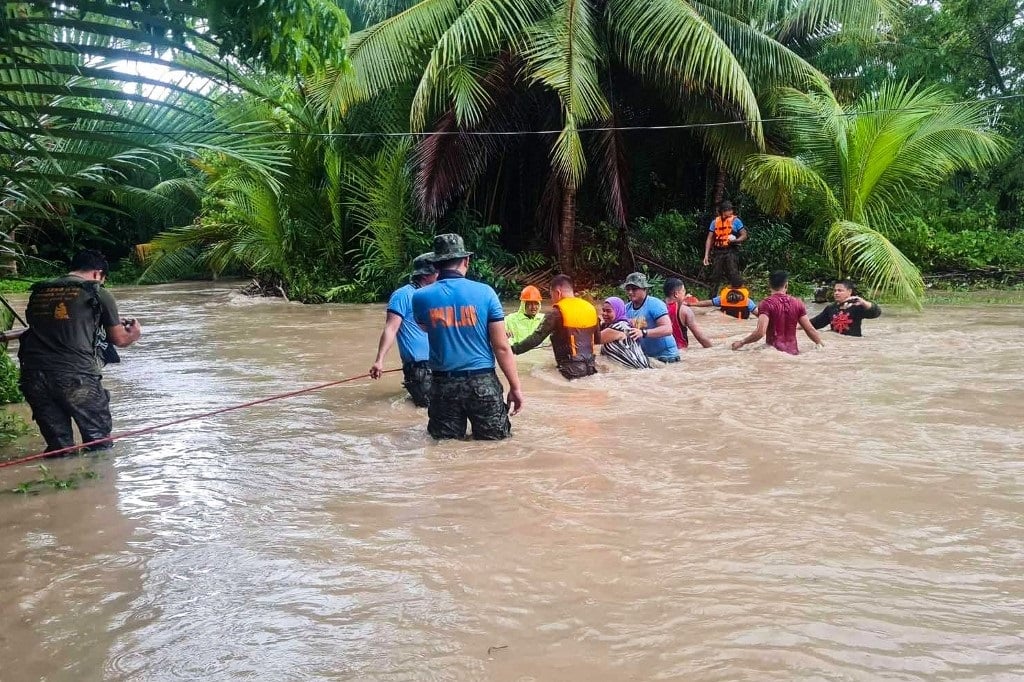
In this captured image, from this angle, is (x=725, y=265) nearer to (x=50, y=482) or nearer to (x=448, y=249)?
(x=448, y=249)

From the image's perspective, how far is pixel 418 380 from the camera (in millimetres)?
7961

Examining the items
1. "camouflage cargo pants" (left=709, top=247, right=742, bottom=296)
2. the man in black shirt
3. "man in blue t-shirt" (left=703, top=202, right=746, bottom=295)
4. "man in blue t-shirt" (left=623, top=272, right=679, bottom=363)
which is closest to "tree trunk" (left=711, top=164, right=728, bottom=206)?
"man in blue t-shirt" (left=703, top=202, right=746, bottom=295)

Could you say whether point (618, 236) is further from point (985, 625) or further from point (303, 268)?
point (985, 625)

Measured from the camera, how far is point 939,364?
962cm

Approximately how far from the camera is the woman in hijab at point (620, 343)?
923 cm

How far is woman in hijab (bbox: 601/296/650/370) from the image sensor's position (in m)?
9.23

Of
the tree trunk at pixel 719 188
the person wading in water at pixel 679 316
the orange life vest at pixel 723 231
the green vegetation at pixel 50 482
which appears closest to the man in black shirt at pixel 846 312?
the person wading in water at pixel 679 316

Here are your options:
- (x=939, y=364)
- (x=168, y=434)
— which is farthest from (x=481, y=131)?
(x=168, y=434)

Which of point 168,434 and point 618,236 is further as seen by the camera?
point 618,236

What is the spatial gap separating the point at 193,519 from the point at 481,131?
511 inches

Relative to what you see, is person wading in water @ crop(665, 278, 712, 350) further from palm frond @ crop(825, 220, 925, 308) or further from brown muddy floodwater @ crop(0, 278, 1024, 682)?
palm frond @ crop(825, 220, 925, 308)

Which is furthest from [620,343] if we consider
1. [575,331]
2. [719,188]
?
[719,188]

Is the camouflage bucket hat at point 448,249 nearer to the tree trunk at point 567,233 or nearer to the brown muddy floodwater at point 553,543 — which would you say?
the brown muddy floodwater at point 553,543

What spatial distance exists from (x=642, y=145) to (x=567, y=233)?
3811mm
